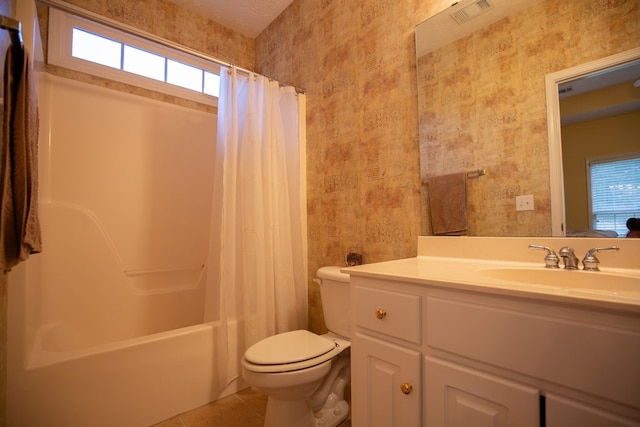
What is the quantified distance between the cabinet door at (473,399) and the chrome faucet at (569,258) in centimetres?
49

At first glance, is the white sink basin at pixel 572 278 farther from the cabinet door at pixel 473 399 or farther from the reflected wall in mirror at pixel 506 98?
the cabinet door at pixel 473 399

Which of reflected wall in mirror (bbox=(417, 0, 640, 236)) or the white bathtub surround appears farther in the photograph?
the white bathtub surround

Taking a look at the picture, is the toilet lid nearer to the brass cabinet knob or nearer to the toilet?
the toilet

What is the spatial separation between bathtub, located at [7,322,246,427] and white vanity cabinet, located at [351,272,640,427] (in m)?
0.98

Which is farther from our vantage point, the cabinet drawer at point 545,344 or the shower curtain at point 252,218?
the shower curtain at point 252,218

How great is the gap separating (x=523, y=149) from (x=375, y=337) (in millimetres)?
902

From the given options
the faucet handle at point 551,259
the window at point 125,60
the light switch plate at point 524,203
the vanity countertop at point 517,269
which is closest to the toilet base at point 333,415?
the vanity countertop at point 517,269

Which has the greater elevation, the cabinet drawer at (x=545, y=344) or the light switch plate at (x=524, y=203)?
the light switch plate at (x=524, y=203)

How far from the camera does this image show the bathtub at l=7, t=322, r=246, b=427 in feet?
3.70

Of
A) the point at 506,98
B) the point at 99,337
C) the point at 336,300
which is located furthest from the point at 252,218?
the point at 506,98

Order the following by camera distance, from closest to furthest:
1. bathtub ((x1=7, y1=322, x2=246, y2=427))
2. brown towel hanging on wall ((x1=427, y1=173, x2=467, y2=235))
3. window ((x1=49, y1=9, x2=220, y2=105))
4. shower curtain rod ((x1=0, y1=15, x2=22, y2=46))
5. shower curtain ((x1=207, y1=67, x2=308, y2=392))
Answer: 1. shower curtain rod ((x1=0, y1=15, x2=22, y2=46))
2. bathtub ((x1=7, y1=322, x2=246, y2=427))
3. brown towel hanging on wall ((x1=427, y1=173, x2=467, y2=235))
4. shower curtain ((x1=207, y1=67, x2=308, y2=392))
5. window ((x1=49, y1=9, x2=220, y2=105))

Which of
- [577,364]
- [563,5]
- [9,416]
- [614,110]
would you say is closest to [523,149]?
[614,110]

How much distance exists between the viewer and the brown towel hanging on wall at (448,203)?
1238 mm

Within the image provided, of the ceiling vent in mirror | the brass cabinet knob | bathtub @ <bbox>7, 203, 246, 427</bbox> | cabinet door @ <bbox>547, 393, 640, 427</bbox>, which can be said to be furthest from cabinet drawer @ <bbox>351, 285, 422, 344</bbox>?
the ceiling vent in mirror
